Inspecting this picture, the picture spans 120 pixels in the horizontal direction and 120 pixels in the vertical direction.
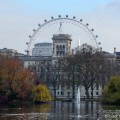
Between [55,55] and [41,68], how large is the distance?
95.5ft

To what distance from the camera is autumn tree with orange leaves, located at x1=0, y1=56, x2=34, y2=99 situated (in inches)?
3376

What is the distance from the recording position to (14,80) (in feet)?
287

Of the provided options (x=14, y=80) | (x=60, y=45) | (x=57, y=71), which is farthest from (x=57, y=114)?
(x=60, y=45)

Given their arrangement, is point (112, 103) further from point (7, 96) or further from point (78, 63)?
point (78, 63)

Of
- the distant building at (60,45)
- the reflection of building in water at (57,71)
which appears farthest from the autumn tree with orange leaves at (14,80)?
the distant building at (60,45)

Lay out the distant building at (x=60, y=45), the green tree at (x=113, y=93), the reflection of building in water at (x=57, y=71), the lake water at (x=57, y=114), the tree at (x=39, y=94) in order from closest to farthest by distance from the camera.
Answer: the lake water at (x=57, y=114) → the green tree at (x=113, y=93) → the tree at (x=39, y=94) → the reflection of building in water at (x=57, y=71) → the distant building at (x=60, y=45)

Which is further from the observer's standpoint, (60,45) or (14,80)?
(60,45)

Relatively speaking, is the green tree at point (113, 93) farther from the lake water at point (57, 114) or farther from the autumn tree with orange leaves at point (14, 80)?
the lake water at point (57, 114)

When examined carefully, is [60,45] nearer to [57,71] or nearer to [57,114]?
[57,71]

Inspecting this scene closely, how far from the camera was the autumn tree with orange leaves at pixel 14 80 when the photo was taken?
281 ft

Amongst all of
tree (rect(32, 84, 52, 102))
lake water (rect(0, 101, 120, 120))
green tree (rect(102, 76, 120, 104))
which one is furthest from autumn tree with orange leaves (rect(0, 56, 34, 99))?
lake water (rect(0, 101, 120, 120))

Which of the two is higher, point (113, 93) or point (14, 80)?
point (14, 80)

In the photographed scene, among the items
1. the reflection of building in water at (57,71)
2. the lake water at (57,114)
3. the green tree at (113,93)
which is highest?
the reflection of building in water at (57,71)

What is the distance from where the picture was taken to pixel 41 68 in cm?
15738
